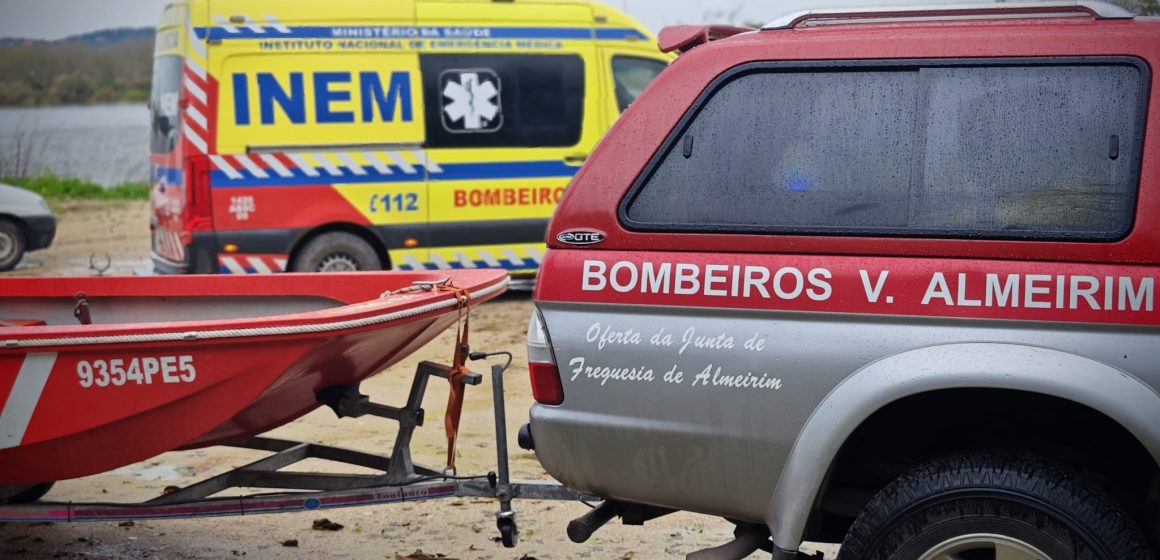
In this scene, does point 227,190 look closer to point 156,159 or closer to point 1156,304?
point 156,159

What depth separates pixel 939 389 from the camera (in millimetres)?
3297

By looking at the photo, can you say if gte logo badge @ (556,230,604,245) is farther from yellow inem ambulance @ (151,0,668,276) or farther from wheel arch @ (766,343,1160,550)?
yellow inem ambulance @ (151,0,668,276)

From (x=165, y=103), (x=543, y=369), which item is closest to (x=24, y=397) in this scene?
(x=543, y=369)

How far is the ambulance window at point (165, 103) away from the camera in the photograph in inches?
378

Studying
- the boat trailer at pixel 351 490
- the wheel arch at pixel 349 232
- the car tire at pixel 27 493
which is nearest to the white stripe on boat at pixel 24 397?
the boat trailer at pixel 351 490

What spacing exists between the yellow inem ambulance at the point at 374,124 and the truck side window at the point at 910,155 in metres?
6.43

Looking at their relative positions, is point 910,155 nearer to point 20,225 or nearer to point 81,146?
point 20,225

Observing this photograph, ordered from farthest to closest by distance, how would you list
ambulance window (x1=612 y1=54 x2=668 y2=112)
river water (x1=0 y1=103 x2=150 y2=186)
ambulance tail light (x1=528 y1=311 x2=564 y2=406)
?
river water (x1=0 y1=103 x2=150 y2=186) < ambulance window (x1=612 y1=54 x2=668 y2=112) < ambulance tail light (x1=528 y1=311 x2=564 y2=406)

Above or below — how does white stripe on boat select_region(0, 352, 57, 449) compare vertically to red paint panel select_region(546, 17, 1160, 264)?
below

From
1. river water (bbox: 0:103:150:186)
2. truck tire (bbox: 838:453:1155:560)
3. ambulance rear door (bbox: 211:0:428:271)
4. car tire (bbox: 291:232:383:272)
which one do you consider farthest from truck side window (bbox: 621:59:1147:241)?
river water (bbox: 0:103:150:186)

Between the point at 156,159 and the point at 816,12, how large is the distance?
7.52 metres

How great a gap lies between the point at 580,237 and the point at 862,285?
0.78 metres

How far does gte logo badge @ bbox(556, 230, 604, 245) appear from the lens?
3.66 metres

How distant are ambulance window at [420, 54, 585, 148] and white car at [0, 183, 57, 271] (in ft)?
19.6
